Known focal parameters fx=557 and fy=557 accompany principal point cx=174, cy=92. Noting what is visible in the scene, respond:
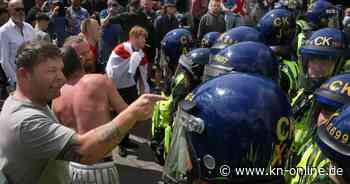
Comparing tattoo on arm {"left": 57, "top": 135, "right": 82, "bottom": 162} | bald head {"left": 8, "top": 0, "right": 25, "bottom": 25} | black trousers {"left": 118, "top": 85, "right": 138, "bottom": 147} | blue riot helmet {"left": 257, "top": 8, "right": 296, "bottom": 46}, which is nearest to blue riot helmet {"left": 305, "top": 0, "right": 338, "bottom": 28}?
blue riot helmet {"left": 257, "top": 8, "right": 296, "bottom": 46}

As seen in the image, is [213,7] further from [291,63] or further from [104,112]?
[104,112]

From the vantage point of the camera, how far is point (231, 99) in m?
2.52

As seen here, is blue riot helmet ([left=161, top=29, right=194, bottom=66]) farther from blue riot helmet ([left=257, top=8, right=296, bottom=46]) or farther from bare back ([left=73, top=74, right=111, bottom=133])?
bare back ([left=73, top=74, right=111, bottom=133])

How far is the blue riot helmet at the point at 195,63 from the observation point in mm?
5184

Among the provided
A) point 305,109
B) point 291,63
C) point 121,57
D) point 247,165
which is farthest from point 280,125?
point 121,57

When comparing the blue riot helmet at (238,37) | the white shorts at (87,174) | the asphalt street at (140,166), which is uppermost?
the blue riot helmet at (238,37)

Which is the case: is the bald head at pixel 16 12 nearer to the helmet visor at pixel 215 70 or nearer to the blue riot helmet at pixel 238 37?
the blue riot helmet at pixel 238 37

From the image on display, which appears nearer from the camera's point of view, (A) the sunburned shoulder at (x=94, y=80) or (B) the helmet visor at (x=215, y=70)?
(B) the helmet visor at (x=215, y=70)

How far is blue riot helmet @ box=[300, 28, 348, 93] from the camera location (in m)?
4.52

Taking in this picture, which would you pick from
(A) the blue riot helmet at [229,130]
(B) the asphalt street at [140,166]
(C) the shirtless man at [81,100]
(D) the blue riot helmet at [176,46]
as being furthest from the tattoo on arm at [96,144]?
(B) the asphalt street at [140,166]

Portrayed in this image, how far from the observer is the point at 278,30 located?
6.29 metres

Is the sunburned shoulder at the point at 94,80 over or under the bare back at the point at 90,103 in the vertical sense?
over

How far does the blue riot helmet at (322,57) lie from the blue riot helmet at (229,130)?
1937mm

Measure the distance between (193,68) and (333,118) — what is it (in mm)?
2595
